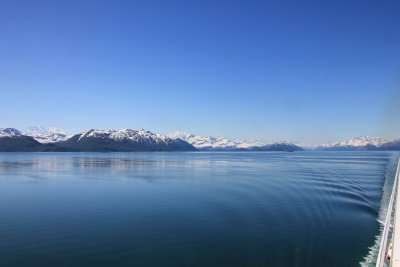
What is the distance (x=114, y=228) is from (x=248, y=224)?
12.0 m

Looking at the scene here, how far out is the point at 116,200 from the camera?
137 ft

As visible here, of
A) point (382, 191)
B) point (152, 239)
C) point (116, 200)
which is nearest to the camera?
point (152, 239)

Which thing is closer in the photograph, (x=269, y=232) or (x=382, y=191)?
(x=269, y=232)

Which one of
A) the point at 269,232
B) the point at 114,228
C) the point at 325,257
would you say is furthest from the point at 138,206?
the point at 325,257

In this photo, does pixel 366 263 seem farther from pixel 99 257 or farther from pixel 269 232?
pixel 99 257

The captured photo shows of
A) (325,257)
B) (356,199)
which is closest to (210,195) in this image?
(356,199)

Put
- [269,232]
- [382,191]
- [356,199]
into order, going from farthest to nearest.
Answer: [382,191], [356,199], [269,232]

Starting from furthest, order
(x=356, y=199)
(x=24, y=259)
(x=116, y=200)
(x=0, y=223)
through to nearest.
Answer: (x=356, y=199) → (x=116, y=200) → (x=0, y=223) → (x=24, y=259)

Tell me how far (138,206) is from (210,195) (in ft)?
40.7

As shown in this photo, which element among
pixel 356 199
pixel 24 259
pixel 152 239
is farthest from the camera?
pixel 356 199

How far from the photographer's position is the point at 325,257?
70.0 feet

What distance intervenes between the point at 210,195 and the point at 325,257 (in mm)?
26047

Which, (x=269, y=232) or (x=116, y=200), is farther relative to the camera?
(x=116, y=200)

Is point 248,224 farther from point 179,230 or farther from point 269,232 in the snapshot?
point 179,230
